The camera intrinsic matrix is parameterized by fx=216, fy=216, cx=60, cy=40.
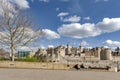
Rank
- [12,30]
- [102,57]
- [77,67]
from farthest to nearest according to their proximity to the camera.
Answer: [102,57] → [12,30] → [77,67]

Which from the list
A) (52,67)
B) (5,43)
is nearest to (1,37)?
(5,43)

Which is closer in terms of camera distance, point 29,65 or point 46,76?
point 46,76

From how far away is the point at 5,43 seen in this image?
34.9 meters

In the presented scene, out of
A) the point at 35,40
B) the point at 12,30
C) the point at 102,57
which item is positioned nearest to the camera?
the point at 12,30

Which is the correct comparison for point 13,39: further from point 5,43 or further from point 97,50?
point 97,50

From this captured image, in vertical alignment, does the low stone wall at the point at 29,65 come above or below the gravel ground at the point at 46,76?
below

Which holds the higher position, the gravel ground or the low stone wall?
the gravel ground

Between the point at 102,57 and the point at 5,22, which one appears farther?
the point at 102,57

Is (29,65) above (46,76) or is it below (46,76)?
below

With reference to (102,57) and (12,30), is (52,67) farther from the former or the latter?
(102,57)

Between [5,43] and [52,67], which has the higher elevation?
[5,43]

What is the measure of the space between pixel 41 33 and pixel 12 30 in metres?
5.30

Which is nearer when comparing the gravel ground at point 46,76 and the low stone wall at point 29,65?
the gravel ground at point 46,76

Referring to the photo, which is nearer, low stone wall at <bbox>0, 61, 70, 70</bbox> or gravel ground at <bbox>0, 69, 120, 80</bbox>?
gravel ground at <bbox>0, 69, 120, 80</bbox>
